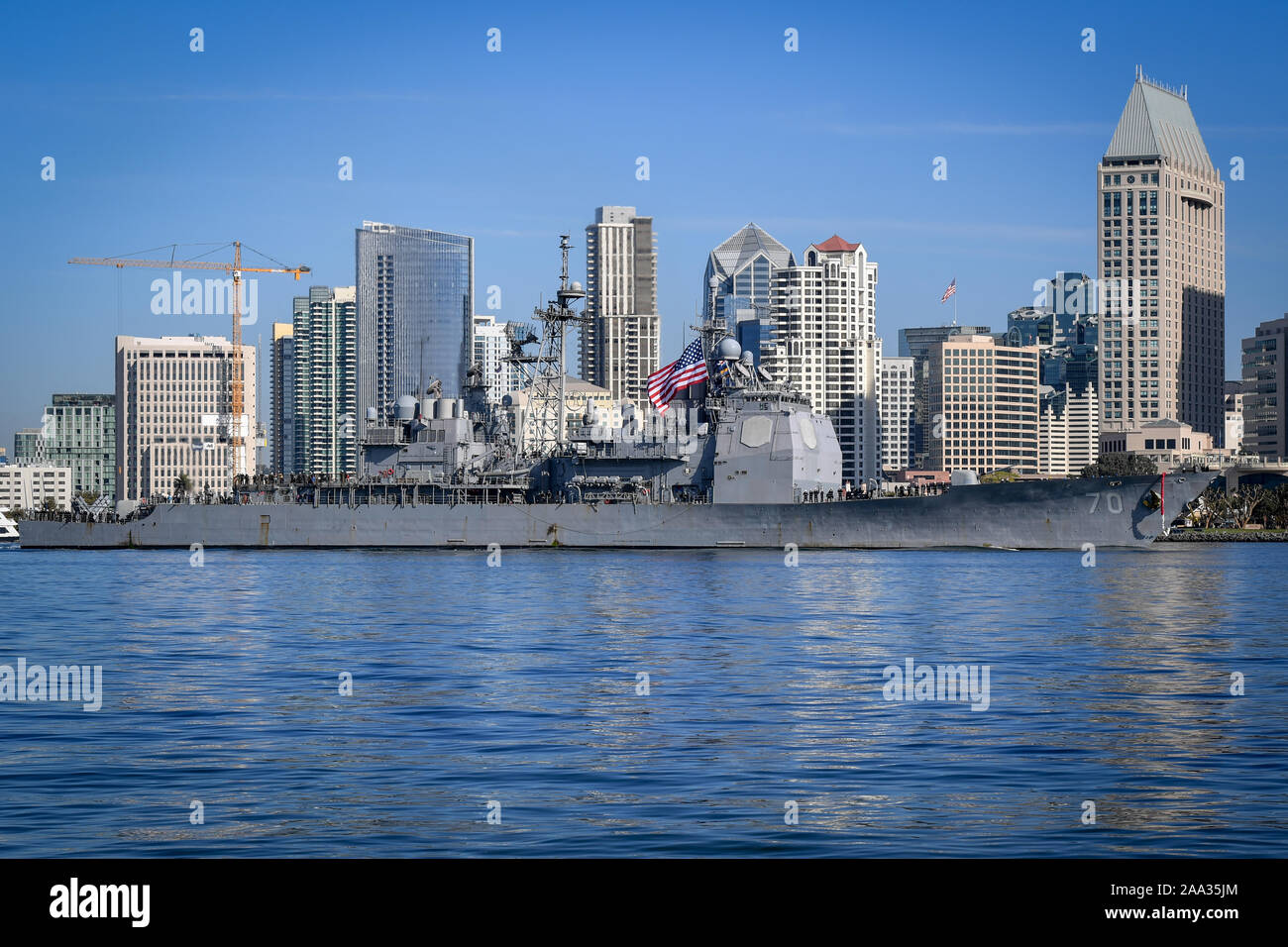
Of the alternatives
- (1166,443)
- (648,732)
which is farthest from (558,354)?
(1166,443)

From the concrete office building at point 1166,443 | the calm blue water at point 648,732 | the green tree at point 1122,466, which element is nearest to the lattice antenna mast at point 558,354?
the calm blue water at point 648,732

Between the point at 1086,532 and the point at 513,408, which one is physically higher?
the point at 513,408

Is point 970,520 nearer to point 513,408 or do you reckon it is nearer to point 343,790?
point 513,408

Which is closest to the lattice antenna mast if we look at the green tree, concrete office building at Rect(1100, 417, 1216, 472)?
the green tree

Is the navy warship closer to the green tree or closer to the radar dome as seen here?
the radar dome

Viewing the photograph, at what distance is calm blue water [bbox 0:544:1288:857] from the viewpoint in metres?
11.8

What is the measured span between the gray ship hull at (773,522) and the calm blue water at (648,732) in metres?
30.3

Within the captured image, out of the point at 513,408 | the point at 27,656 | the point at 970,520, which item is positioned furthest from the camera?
the point at 513,408

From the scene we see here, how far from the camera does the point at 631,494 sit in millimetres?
76375

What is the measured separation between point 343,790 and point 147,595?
3520cm

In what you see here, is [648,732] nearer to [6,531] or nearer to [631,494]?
[631,494]

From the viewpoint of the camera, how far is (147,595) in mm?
46000
